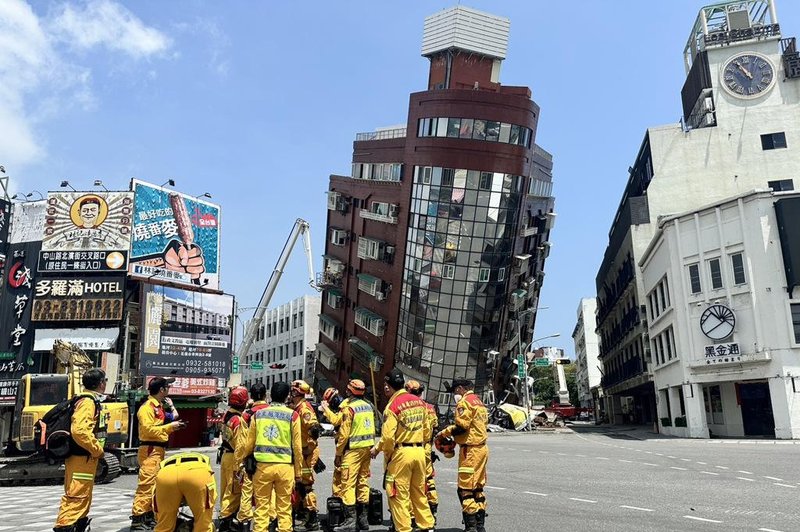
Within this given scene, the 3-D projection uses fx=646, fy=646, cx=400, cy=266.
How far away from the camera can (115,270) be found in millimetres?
46562

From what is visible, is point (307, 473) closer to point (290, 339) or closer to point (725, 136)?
point (725, 136)

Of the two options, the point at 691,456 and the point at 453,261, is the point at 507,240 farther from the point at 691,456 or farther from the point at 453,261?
the point at 691,456

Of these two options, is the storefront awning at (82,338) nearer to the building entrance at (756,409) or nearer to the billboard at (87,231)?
the billboard at (87,231)

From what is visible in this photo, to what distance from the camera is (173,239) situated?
49.0 metres

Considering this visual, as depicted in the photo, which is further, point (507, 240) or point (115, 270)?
point (507, 240)

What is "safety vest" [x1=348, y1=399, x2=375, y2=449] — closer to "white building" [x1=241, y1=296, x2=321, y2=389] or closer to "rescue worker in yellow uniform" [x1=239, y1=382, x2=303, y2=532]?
"rescue worker in yellow uniform" [x1=239, y1=382, x2=303, y2=532]

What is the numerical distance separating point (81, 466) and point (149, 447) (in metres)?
1.49

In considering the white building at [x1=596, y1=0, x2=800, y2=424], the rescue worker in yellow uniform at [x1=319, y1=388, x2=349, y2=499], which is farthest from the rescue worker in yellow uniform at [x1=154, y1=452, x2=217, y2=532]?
the white building at [x1=596, y1=0, x2=800, y2=424]

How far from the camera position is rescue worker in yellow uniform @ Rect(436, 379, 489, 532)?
28.0ft

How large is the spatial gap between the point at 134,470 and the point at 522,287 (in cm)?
4224

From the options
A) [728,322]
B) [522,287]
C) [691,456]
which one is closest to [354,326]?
[522,287]

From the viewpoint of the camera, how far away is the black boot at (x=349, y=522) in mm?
9045

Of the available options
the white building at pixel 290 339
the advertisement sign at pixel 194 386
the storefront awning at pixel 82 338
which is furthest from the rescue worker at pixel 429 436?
the white building at pixel 290 339

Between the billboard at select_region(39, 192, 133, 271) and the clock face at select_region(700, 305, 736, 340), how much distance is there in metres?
38.3
